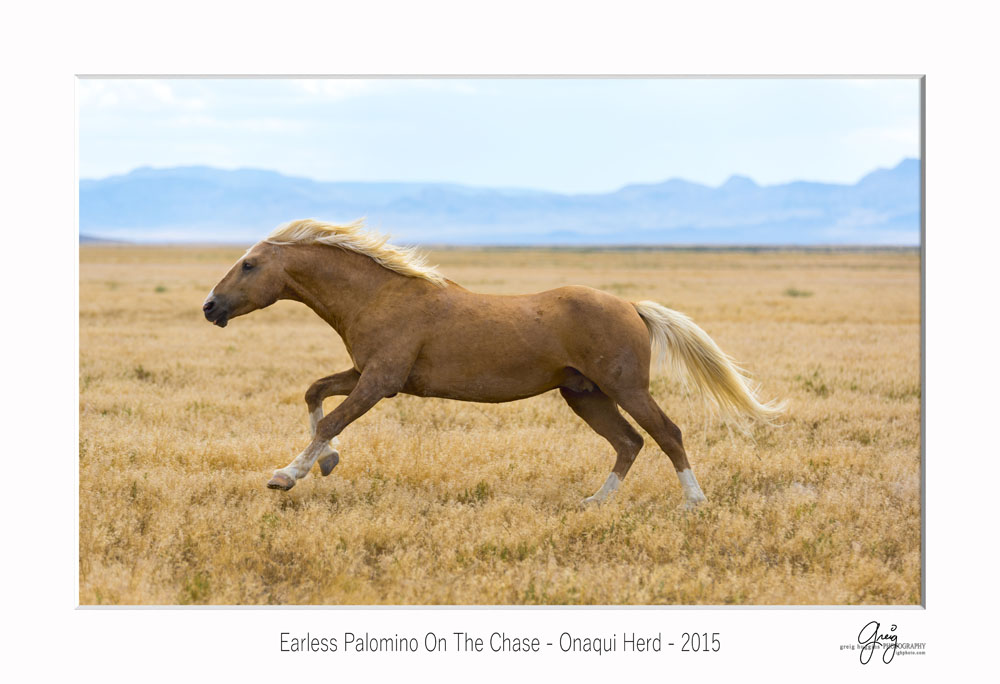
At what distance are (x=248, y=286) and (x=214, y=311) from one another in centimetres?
32

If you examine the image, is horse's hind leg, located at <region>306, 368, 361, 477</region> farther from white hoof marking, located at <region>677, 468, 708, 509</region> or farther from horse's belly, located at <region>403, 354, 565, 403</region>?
white hoof marking, located at <region>677, 468, 708, 509</region>

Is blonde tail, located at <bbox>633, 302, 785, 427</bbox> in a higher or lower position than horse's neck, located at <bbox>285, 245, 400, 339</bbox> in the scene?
lower

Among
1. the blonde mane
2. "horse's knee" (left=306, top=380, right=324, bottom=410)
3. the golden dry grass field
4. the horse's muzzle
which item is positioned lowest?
the golden dry grass field

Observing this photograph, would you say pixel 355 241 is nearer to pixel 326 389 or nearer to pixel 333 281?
pixel 333 281

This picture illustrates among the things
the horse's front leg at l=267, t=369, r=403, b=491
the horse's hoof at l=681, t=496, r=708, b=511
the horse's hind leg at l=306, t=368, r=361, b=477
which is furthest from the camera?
the horse's hind leg at l=306, t=368, r=361, b=477

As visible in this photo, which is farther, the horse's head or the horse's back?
the horse's head

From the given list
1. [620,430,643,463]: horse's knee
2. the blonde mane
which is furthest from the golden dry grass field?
the blonde mane

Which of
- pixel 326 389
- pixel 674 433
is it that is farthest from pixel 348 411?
pixel 674 433

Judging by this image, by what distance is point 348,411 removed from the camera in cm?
623

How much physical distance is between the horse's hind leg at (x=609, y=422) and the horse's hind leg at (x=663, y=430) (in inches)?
14.8

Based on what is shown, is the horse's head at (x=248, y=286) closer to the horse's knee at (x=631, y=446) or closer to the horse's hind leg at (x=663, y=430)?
the horse's hind leg at (x=663, y=430)

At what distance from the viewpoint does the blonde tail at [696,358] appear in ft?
22.4

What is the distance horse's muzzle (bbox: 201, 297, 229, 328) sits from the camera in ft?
21.1

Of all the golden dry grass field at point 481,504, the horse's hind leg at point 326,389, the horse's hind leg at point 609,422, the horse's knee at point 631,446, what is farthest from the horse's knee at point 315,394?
the horse's knee at point 631,446
